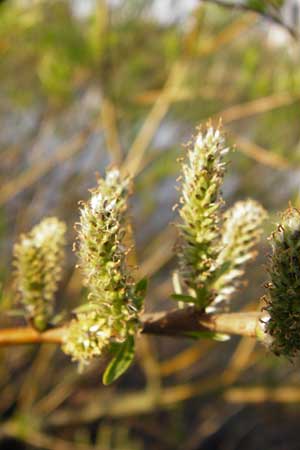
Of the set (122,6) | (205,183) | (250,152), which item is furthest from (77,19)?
(205,183)

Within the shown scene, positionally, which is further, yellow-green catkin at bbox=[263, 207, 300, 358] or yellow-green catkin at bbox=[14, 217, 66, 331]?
yellow-green catkin at bbox=[14, 217, 66, 331]

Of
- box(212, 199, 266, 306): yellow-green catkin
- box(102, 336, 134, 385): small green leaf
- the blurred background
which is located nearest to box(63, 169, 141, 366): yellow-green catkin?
box(102, 336, 134, 385): small green leaf

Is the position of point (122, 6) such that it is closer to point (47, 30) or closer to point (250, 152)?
point (47, 30)

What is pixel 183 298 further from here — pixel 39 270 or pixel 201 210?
pixel 39 270

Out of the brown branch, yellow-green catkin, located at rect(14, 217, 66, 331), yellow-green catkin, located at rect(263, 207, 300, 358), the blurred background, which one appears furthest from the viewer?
the blurred background

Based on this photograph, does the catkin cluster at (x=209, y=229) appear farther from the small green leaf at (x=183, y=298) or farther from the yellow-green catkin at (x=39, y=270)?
the yellow-green catkin at (x=39, y=270)

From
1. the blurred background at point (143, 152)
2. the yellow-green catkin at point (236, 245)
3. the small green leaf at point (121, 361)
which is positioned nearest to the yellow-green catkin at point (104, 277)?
the small green leaf at point (121, 361)

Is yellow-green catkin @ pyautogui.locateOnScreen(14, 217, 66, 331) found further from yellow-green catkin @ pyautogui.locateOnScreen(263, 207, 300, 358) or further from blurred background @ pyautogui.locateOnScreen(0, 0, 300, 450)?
blurred background @ pyautogui.locateOnScreen(0, 0, 300, 450)

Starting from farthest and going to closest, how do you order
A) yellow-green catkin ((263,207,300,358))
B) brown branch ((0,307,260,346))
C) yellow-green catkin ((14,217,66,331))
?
yellow-green catkin ((14,217,66,331)) → brown branch ((0,307,260,346)) → yellow-green catkin ((263,207,300,358))
